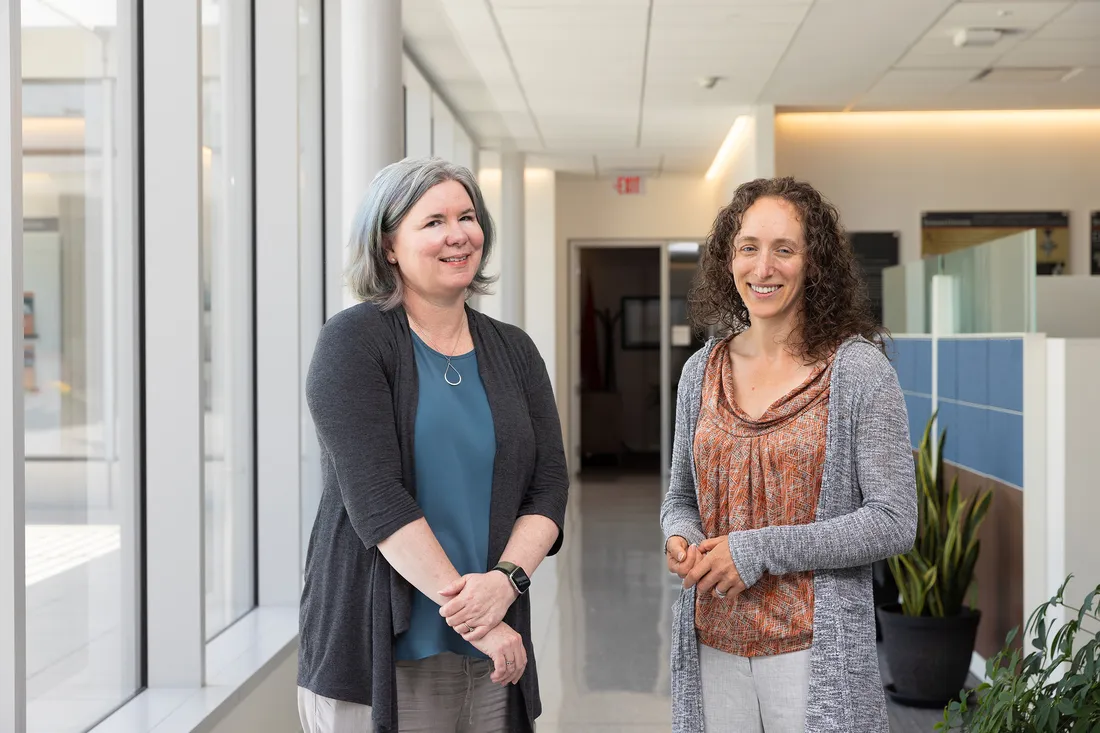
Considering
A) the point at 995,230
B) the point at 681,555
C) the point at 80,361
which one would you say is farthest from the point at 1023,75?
the point at 681,555

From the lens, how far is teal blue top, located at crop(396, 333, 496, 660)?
1.65m

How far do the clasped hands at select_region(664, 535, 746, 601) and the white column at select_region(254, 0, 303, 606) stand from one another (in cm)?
244

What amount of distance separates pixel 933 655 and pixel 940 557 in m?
0.38

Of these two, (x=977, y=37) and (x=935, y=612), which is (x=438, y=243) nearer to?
(x=935, y=612)

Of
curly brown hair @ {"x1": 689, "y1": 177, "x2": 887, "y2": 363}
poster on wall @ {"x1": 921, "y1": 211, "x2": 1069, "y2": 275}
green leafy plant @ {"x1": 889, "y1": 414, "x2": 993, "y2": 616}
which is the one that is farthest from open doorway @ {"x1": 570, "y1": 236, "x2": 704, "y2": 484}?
curly brown hair @ {"x1": 689, "y1": 177, "x2": 887, "y2": 363}

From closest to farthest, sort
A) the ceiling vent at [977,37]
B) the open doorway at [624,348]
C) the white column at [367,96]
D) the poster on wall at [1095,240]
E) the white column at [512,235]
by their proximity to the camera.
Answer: the white column at [367,96] → the ceiling vent at [977,37] → the poster on wall at [1095,240] → the white column at [512,235] → the open doorway at [624,348]

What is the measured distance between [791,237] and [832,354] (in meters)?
0.20

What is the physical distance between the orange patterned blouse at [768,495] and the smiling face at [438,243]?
0.48 metres

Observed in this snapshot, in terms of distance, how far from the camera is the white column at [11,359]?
1941 millimetres

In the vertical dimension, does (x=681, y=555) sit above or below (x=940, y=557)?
above

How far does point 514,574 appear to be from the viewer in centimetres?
167

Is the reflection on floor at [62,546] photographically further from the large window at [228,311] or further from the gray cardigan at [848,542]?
the gray cardigan at [848,542]

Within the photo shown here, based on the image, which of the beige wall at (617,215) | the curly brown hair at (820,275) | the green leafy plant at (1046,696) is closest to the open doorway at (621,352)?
the beige wall at (617,215)

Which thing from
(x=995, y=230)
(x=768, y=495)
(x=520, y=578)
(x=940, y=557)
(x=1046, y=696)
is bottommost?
(x=940, y=557)
